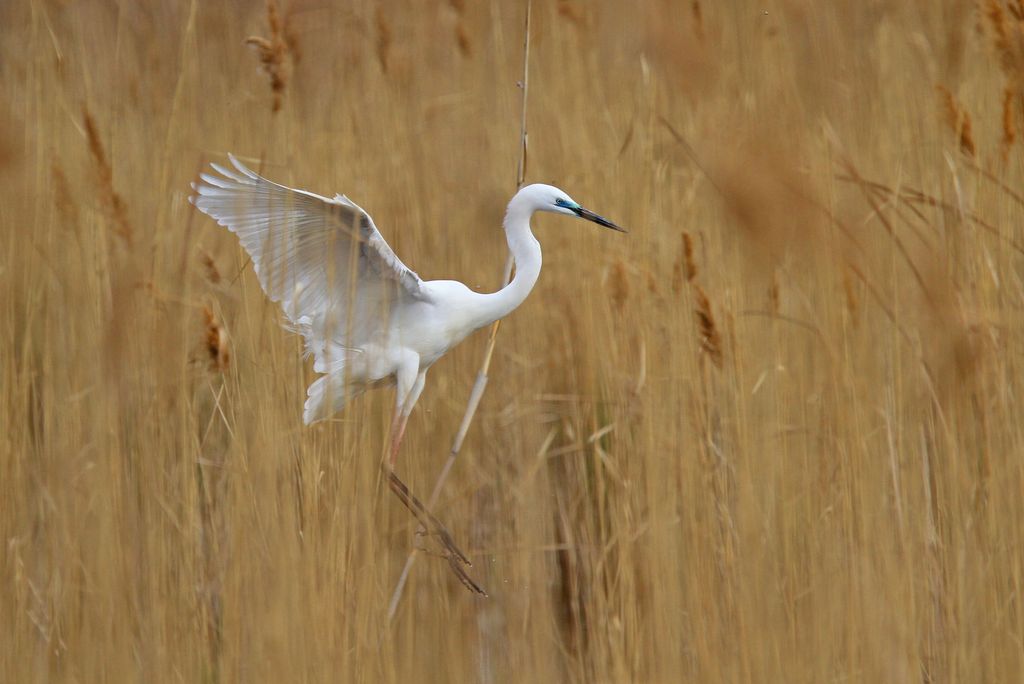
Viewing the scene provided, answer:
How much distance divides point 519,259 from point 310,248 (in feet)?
1.44

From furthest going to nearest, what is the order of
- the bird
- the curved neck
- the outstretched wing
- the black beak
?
the curved neck → the black beak → the bird → the outstretched wing

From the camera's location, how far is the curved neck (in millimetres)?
2482

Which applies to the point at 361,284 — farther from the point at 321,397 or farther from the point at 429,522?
the point at 429,522

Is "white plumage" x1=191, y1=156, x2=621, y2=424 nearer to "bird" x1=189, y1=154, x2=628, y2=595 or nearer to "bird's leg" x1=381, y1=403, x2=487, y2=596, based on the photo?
"bird" x1=189, y1=154, x2=628, y2=595

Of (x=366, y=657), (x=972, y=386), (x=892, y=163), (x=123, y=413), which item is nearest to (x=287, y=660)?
(x=366, y=657)

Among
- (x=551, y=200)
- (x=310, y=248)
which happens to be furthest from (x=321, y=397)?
(x=551, y=200)

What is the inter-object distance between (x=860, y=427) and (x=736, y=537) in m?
0.24

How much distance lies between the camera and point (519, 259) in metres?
2.52

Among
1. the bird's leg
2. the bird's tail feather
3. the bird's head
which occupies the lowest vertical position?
the bird's leg

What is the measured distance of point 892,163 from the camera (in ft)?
8.38

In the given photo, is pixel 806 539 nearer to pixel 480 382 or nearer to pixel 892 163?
pixel 480 382

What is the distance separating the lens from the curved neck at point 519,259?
2.48 metres

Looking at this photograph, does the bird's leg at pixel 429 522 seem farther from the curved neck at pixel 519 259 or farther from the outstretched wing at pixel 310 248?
the curved neck at pixel 519 259

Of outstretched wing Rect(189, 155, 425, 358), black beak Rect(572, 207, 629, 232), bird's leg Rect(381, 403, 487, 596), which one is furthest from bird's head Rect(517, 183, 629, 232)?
bird's leg Rect(381, 403, 487, 596)
